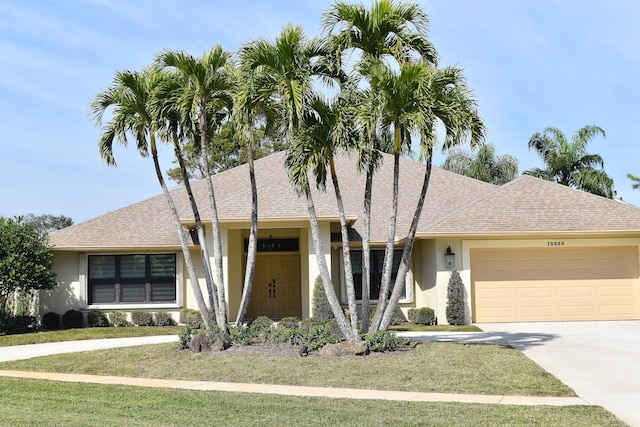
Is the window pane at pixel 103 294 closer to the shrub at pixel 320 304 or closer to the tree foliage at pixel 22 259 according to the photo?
the tree foliage at pixel 22 259

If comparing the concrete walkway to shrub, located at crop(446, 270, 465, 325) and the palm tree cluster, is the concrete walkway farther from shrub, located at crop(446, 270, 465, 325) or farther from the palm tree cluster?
shrub, located at crop(446, 270, 465, 325)

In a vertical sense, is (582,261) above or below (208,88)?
below

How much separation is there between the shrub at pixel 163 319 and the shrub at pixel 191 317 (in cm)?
36

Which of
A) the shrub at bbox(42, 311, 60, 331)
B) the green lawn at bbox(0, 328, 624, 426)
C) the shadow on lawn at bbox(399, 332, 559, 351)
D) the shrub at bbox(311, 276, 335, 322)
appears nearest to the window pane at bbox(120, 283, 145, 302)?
the shrub at bbox(42, 311, 60, 331)

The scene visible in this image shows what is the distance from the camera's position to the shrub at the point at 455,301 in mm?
20703

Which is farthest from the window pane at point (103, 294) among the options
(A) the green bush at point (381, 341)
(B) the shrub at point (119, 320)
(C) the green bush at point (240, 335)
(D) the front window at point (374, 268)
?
(A) the green bush at point (381, 341)

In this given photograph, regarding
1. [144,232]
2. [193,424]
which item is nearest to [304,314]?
[144,232]

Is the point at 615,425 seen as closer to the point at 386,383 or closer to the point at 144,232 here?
the point at 386,383

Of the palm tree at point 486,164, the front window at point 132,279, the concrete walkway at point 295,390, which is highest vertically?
the palm tree at point 486,164

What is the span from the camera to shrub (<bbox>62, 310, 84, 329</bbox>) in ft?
75.3

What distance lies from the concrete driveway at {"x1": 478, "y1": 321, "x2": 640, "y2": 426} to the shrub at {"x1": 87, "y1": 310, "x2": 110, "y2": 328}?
476 inches

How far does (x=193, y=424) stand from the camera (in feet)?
27.5

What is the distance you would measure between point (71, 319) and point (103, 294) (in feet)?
4.24

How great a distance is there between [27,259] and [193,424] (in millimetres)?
14835
